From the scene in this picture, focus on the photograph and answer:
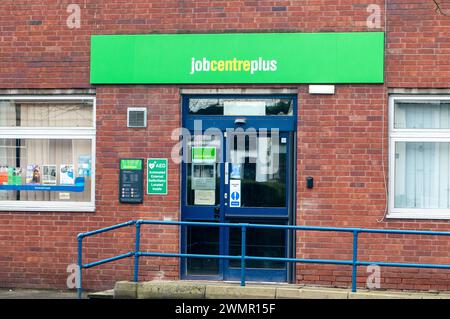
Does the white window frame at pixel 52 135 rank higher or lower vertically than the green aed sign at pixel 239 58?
lower

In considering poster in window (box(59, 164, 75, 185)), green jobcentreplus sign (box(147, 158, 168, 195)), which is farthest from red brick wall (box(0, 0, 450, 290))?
poster in window (box(59, 164, 75, 185))

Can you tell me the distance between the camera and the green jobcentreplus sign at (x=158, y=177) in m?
12.9

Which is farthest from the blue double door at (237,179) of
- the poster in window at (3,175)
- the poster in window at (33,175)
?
the poster in window at (3,175)

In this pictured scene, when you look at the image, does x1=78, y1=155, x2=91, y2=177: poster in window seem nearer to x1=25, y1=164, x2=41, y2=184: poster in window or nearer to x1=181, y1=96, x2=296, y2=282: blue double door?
x1=25, y1=164, x2=41, y2=184: poster in window

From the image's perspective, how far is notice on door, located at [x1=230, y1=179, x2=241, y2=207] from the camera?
12.9m

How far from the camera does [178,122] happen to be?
42.3ft

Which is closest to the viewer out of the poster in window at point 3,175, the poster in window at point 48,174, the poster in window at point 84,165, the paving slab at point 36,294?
the paving slab at point 36,294

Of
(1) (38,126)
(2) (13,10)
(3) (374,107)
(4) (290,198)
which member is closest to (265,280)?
(4) (290,198)

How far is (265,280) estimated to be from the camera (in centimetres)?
1280

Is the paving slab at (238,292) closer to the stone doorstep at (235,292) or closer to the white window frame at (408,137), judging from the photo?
the stone doorstep at (235,292)

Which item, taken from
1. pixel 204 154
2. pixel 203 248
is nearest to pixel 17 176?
pixel 204 154

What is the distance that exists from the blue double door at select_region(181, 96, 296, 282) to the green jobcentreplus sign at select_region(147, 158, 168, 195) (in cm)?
29

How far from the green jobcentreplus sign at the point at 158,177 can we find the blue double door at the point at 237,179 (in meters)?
0.29

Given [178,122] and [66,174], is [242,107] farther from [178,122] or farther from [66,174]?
[66,174]
